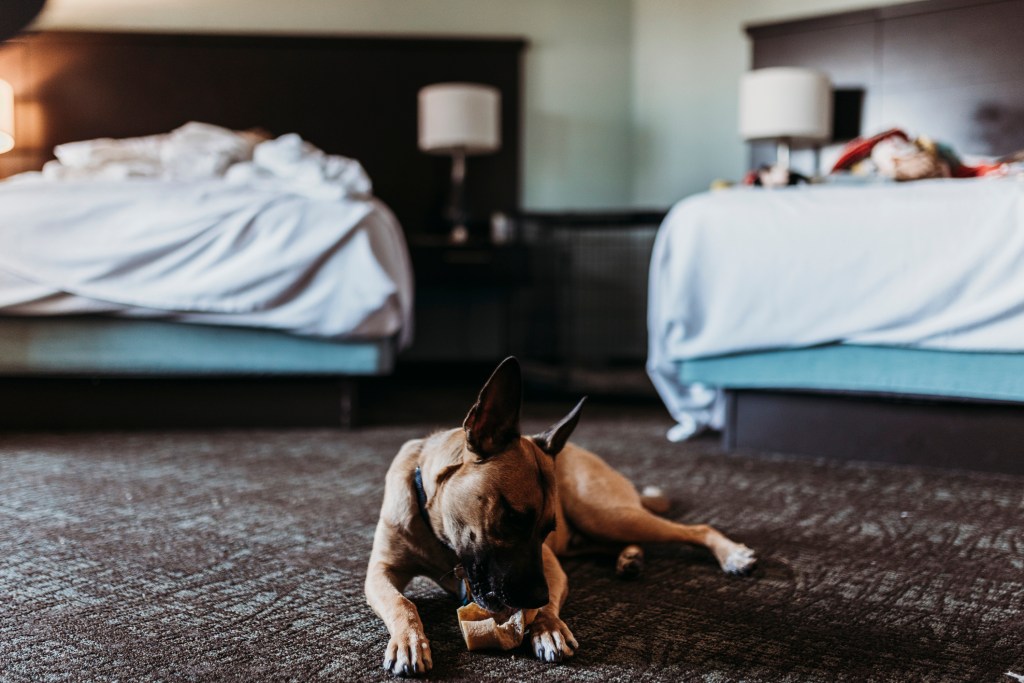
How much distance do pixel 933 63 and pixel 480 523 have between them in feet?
13.0

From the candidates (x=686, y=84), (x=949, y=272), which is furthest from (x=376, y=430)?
(x=686, y=84)

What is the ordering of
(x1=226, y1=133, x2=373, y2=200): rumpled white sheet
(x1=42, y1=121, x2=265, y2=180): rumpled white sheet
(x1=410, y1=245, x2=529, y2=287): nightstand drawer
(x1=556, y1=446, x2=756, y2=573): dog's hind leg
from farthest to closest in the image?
(x1=410, y1=245, x2=529, y2=287): nightstand drawer → (x1=42, y1=121, x2=265, y2=180): rumpled white sheet → (x1=226, y1=133, x2=373, y2=200): rumpled white sheet → (x1=556, y1=446, x2=756, y2=573): dog's hind leg

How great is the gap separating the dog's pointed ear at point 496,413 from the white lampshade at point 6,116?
13.5 ft

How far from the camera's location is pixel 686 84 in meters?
4.79

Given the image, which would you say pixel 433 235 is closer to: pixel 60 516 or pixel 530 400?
pixel 530 400

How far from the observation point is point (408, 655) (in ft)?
3.66

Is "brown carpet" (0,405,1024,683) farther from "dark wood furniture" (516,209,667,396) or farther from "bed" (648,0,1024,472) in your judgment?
"dark wood furniture" (516,209,667,396)

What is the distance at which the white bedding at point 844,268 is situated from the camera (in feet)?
7.05

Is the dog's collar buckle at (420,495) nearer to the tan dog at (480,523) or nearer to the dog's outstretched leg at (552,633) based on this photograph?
the tan dog at (480,523)

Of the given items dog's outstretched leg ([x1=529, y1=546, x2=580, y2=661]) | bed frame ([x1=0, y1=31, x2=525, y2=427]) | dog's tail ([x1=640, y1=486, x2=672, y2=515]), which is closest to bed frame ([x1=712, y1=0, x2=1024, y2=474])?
dog's tail ([x1=640, y1=486, x2=672, y2=515])

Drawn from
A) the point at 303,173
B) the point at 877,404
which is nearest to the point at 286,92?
the point at 303,173

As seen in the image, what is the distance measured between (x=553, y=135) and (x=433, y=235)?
862mm

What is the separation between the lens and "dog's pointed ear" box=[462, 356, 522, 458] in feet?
3.52

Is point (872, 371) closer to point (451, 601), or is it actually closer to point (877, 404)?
point (877, 404)
